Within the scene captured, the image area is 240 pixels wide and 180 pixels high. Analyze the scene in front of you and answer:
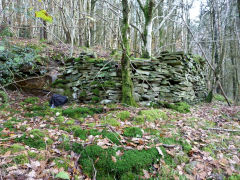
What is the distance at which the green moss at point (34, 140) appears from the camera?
2404 millimetres

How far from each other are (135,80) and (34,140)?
→ 13.1 ft

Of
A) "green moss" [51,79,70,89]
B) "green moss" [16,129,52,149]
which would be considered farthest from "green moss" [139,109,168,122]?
"green moss" [51,79,70,89]

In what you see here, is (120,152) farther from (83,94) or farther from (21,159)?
(83,94)

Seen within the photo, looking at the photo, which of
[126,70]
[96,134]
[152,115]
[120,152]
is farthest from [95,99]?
[120,152]

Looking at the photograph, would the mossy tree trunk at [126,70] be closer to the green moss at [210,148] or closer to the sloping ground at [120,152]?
the sloping ground at [120,152]

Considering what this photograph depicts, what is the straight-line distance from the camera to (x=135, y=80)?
5.59 m

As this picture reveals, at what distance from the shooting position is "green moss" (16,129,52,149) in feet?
7.89

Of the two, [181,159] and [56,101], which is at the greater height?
[56,101]

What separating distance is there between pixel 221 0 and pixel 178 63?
625cm

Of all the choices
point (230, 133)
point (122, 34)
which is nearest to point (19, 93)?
point (122, 34)

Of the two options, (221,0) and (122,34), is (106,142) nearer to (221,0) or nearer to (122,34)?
(122,34)

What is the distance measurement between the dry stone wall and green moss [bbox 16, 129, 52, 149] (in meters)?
2.94

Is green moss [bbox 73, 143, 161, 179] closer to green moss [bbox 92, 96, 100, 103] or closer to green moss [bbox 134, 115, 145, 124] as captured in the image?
green moss [bbox 134, 115, 145, 124]

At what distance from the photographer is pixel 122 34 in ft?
16.5
